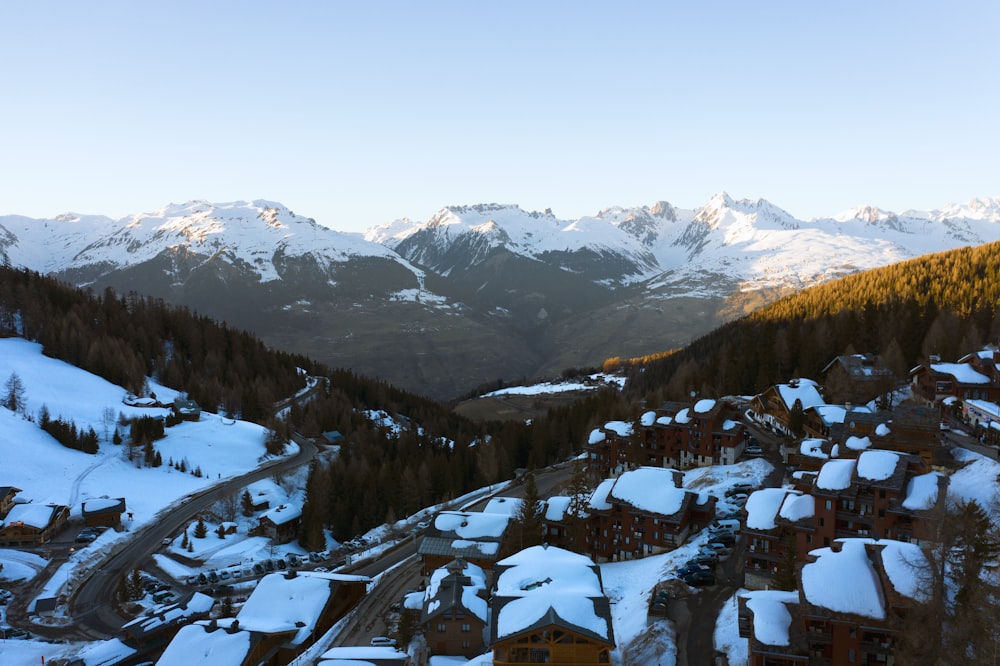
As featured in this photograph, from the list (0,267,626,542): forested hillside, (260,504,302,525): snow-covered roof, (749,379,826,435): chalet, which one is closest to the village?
(749,379,826,435): chalet

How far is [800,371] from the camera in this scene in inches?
4188

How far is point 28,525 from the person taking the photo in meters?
81.4

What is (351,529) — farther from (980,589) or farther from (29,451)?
(980,589)

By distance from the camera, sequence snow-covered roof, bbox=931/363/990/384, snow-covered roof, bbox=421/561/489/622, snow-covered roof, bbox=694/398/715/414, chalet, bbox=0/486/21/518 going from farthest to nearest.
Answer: chalet, bbox=0/486/21/518
snow-covered roof, bbox=694/398/715/414
snow-covered roof, bbox=931/363/990/384
snow-covered roof, bbox=421/561/489/622

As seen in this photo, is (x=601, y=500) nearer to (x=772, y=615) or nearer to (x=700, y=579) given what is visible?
(x=700, y=579)

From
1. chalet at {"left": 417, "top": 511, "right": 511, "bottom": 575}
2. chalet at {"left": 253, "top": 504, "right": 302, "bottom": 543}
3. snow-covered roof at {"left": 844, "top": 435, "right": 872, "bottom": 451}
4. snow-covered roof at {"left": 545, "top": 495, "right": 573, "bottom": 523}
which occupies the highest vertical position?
snow-covered roof at {"left": 844, "top": 435, "right": 872, "bottom": 451}

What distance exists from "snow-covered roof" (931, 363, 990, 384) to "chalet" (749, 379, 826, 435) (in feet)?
47.3

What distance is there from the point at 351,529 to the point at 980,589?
275 feet

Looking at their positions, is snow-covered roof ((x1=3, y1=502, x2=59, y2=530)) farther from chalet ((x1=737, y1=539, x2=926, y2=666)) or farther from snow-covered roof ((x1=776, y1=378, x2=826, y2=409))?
snow-covered roof ((x1=776, y1=378, x2=826, y2=409))

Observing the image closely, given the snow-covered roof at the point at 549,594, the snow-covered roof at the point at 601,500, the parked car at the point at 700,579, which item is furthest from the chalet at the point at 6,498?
the parked car at the point at 700,579

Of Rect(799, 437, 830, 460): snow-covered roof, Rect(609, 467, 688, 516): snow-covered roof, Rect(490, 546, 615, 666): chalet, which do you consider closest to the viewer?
Rect(490, 546, 615, 666): chalet

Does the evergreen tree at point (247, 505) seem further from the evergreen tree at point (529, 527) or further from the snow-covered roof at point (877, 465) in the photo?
the snow-covered roof at point (877, 465)

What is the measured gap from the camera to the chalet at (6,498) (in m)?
84.8

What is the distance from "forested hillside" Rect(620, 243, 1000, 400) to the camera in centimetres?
9962
